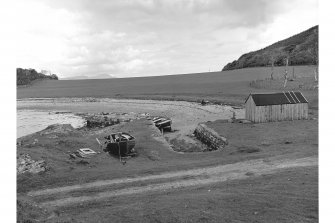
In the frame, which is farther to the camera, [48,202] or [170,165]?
[170,165]

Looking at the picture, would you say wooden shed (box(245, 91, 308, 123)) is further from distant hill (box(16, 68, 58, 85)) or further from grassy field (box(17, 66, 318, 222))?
distant hill (box(16, 68, 58, 85))

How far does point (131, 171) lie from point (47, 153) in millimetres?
A: 8522

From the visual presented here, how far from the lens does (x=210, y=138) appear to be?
39.7 metres

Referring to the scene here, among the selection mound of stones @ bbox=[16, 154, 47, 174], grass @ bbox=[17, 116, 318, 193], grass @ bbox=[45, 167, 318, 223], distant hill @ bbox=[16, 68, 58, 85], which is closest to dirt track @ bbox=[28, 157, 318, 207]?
grass @ bbox=[17, 116, 318, 193]

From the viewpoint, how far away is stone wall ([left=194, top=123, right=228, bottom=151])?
3618 cm

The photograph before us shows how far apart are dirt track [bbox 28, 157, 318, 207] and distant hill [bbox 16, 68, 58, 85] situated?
15778 centimetres

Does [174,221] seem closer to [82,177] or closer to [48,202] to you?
[48,202]

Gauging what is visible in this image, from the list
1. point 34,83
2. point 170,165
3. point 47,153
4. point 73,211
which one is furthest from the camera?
point 34,83

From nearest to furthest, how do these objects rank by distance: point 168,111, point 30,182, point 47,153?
point 30,182 < point 47,153 < point 168,111

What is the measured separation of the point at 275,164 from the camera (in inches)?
1001

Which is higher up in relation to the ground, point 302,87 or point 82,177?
point 302,87

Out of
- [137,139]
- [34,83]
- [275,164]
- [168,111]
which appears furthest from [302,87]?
[34,83]

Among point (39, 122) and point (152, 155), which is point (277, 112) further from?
point (39, 122)

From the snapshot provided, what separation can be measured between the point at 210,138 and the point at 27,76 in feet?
532
